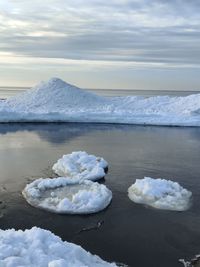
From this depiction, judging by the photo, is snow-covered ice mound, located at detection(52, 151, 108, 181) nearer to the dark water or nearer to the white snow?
the dark water

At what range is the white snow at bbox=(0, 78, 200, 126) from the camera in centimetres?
3481

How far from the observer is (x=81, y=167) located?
660 inches

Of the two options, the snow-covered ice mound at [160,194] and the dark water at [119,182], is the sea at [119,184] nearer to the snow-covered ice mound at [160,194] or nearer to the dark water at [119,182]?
the dark water at [119,182]

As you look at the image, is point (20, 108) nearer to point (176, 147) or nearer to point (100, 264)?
point (176, 147)

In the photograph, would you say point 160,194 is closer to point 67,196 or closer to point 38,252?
point 67,196

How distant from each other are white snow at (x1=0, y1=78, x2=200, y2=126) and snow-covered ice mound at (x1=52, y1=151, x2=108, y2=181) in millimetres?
16990

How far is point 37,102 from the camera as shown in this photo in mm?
39594

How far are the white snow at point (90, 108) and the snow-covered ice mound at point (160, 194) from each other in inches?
825

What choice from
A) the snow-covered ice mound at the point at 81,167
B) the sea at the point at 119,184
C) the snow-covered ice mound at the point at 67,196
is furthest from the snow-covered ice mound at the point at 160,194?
the snow-covered ice mound at the point at 81,167

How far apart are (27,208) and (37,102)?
28.0m

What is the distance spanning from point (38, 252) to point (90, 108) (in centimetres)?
3230

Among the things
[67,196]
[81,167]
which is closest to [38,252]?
[67,196]

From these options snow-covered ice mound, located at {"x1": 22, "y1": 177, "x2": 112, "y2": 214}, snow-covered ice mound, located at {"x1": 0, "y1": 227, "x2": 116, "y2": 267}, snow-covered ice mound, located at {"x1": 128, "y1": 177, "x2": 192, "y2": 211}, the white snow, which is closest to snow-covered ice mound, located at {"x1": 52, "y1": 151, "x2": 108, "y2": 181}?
snow-covered ice mound, located at {"x1": 22, "y1": 177, "x2": 112, "y2": 214}

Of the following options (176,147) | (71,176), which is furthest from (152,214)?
(176,147)
